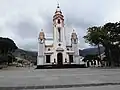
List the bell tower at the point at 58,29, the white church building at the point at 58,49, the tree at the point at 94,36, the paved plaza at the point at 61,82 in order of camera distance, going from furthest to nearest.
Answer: the bell tower at the point at 58,29 < the white church building at the point at 58,49 < the tree at the point at 94,36 < the paved plaza at the point at 61,82

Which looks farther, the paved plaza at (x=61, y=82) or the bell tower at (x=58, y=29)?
the bell tower at (x=58, y=29)

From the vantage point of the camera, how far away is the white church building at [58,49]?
71688mm

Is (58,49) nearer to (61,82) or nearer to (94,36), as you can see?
(94,36)

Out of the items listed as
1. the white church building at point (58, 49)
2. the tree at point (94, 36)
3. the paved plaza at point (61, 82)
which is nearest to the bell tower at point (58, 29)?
the white church building at point (58, 49)

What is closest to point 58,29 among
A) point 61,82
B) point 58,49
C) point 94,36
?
point 58,49

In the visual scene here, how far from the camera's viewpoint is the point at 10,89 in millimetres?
10578

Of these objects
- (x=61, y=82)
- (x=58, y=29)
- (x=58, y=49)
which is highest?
A: (x=58, y=29)

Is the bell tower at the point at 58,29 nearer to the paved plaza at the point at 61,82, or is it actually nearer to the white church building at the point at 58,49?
the white church building at the point at 58,49

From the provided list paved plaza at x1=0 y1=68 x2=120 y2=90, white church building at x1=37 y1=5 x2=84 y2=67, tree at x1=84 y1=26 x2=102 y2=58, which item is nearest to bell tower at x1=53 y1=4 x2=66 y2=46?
white church building at x1=37 y1=5 x2=84 y2=67

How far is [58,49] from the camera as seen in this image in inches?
2847

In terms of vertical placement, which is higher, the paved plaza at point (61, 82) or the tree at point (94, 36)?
the tree at point (94, 36)

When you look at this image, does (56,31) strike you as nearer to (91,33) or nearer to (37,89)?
(91,33)

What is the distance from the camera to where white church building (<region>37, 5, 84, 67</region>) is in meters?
71.7

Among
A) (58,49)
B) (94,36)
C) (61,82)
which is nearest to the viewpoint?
(61,82)
